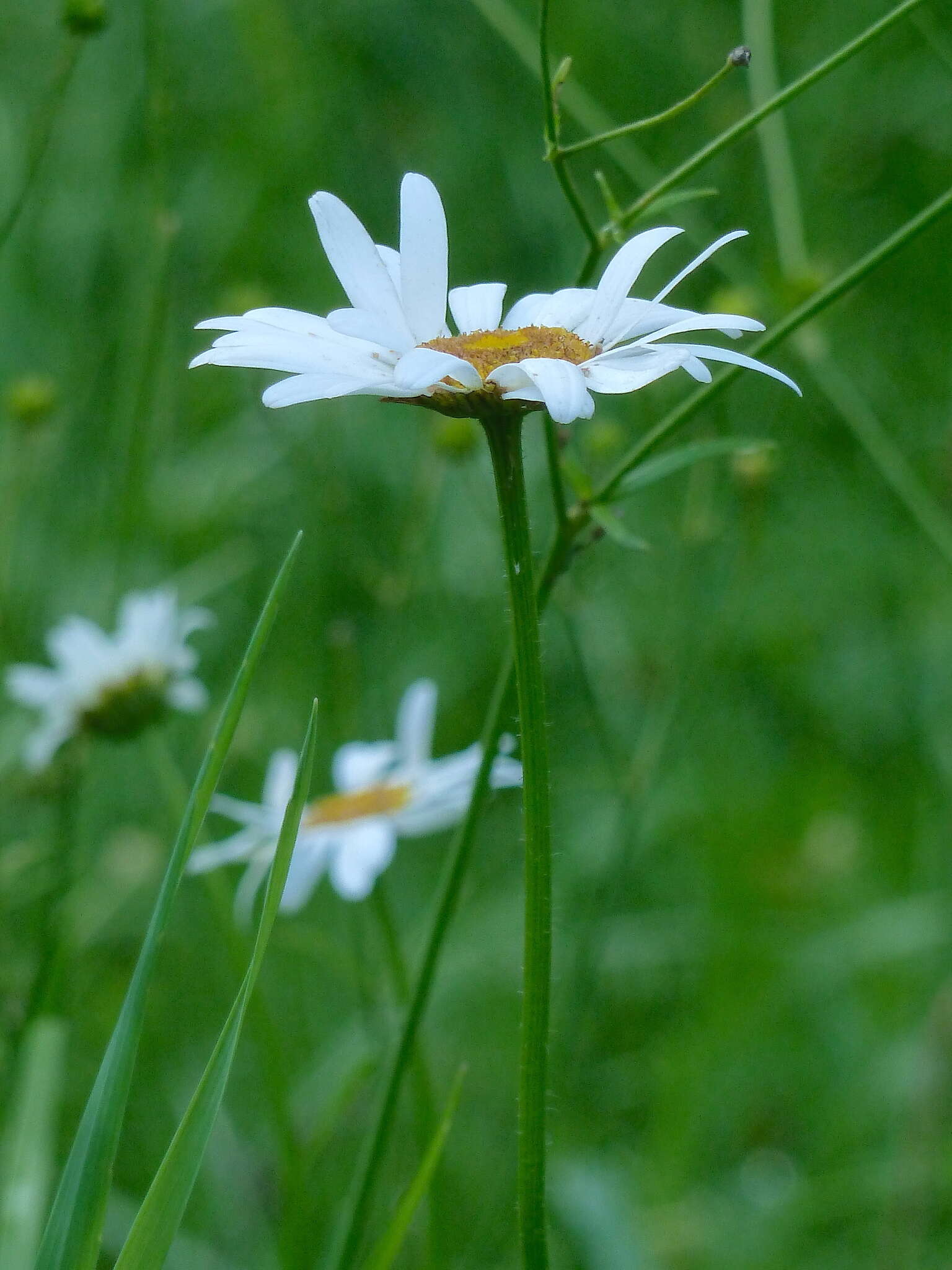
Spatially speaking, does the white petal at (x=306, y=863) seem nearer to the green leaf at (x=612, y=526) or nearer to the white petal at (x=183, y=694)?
the white petal at (x=183, y=694)

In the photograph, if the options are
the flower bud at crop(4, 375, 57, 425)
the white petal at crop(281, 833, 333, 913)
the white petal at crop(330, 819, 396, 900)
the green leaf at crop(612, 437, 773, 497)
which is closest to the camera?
the green leaf at crop(612, 437, 773, 497)

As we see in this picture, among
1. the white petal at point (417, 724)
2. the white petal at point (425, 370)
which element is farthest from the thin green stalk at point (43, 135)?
the white petal at point (425, 370)

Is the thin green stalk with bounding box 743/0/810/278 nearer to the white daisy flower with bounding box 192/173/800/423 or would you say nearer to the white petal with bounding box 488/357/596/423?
the white daisy flower with bounding box 192/173/800/423

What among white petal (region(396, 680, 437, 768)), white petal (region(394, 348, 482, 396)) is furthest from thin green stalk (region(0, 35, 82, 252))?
white petal (region(394, 348, 482, 396))

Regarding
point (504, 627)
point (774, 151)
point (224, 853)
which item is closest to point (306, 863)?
point (224, 853)

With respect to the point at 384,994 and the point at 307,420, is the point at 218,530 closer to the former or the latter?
the point at 307,420

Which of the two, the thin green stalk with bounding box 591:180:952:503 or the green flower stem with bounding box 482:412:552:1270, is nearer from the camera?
the green flower stem with bounding box 482:412:552:1270
